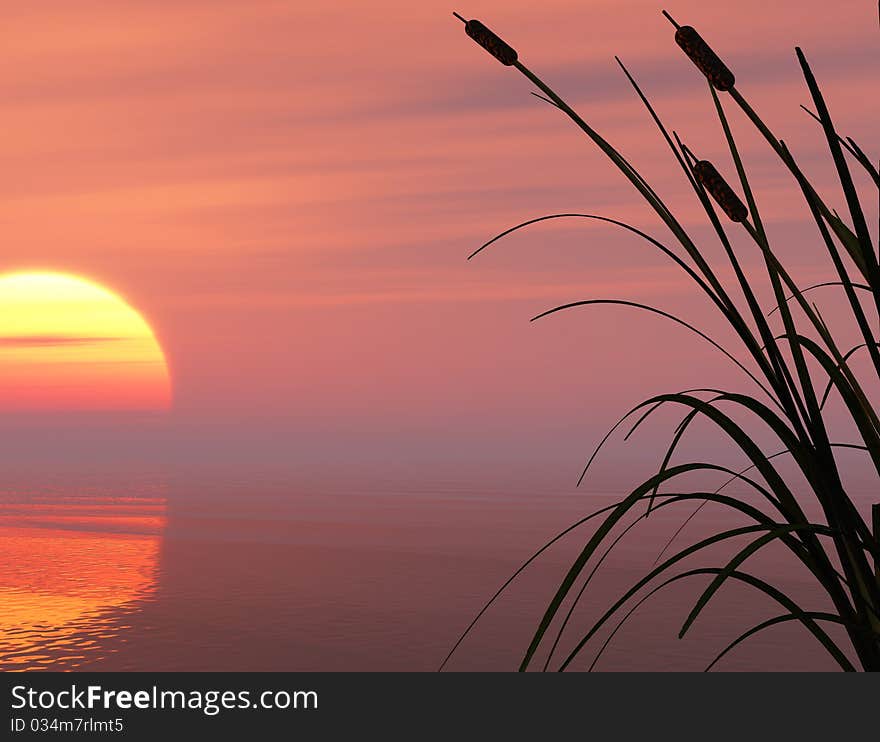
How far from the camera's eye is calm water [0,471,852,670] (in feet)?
163

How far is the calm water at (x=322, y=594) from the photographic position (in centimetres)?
4981

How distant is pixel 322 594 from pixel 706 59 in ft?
225

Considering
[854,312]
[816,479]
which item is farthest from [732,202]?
[816,479]

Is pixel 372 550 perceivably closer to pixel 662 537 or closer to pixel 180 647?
pixel 662 537

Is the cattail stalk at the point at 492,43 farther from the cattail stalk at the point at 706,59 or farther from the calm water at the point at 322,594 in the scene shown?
the calm water at the point at 322,594

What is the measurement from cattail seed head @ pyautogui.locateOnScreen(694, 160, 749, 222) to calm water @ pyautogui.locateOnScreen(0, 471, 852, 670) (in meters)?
40.2

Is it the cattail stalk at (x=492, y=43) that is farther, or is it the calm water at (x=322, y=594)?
the calm water at (x=322, y=594)

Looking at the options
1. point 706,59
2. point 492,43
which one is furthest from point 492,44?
point 706,59

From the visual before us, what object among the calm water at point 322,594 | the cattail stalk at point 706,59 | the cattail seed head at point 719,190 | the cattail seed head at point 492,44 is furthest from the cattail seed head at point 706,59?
the calm water at point 322,594

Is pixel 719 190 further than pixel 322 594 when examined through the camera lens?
No

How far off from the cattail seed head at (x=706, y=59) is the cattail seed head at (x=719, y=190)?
0.34 ft

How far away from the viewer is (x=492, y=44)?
1.47 m

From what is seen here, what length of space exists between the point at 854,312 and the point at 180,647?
5289 centimetres

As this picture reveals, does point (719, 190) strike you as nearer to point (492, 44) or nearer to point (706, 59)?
point (706, 59)
